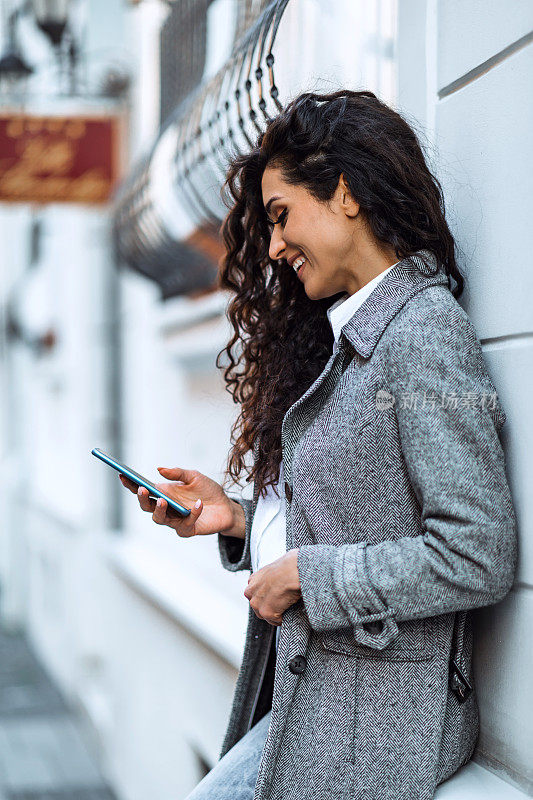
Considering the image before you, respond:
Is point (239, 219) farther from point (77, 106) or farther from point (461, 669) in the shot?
point (77, 106)

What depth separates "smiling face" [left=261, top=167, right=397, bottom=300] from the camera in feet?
5.74

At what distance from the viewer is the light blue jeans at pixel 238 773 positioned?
77.9 inches

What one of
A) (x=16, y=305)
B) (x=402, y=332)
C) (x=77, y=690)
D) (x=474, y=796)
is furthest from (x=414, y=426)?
(x=16, y=305)

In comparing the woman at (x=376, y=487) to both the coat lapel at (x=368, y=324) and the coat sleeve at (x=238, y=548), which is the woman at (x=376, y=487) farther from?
the coat sleeve at (x=238, y=548)

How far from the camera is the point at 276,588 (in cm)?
169

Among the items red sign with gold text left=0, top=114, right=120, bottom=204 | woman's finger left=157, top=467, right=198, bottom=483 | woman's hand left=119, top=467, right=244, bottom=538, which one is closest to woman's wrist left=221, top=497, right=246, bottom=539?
woman's hand left=119, top=467, right=244, bottom=538

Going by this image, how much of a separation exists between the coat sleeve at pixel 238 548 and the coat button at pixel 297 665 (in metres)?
0.47

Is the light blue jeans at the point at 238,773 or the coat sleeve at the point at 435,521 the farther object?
the light blue jeans at the point at 238,773

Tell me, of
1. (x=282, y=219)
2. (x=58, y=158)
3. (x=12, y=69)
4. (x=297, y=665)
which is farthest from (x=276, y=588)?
(x=12, y=69)

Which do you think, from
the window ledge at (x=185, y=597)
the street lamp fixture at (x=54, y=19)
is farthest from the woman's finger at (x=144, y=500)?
the street lamp fixture at (x=54, y=19)

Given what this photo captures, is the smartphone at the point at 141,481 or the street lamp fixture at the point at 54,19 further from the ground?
the street lamp fixture at the point at 54,19

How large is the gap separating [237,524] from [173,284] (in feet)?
7.32

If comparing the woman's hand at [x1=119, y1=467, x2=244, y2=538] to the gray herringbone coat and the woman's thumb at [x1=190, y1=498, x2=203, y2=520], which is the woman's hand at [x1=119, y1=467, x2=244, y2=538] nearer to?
the woman's thumb at [x1=190, y1=498, x2=203, y2=520]

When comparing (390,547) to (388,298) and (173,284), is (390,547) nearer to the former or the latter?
(388,298)
